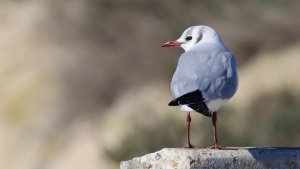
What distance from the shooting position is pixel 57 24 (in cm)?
2458

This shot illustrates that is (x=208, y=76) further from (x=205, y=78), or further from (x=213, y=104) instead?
(x=213, y=104)

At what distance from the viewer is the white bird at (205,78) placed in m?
5.79

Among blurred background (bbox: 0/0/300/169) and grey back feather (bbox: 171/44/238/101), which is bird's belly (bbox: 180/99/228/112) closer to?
grey back feather (bbox: 171/44/238/101)

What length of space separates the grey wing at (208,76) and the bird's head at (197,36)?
22 cm

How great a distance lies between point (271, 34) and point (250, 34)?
49 cm

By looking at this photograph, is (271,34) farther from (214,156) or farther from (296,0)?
(214,156)

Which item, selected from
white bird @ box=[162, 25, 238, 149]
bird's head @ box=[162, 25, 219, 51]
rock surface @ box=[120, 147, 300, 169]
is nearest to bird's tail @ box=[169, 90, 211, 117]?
white bird @ box=[162, 25, 238, 149]

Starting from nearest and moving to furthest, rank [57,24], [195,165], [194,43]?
[195,165] → [194,43] → [57,24]

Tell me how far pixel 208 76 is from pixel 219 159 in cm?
82

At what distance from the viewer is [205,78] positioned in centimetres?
593

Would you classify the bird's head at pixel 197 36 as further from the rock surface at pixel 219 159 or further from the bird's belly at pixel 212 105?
the rock surface at pixel 219 159

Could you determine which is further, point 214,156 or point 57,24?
point 57,24

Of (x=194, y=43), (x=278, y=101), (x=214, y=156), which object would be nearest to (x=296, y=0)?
(x=278, y=101)

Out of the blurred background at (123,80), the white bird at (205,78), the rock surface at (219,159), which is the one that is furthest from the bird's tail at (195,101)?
the blurred background at (123,80)
